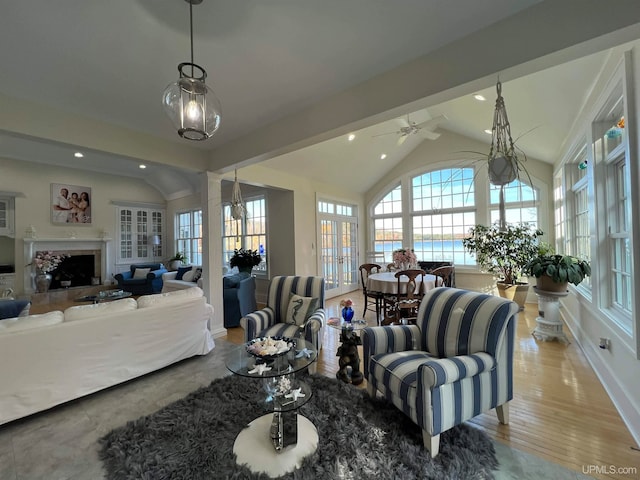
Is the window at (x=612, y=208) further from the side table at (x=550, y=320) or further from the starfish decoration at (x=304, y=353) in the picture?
the starfish decoration at (x=304, y=353)

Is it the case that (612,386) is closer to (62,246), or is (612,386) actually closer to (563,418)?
(563,418)

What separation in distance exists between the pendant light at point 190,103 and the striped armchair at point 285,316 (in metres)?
1.98

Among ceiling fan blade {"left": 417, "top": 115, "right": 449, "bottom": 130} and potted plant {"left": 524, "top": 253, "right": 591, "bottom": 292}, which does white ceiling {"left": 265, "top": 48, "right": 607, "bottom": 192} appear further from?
potted plant {"left": 524, "top": 253, "right": 591, "bottom": 292}

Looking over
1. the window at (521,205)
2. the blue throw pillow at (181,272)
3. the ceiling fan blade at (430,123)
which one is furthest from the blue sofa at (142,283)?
the window at (521,205)

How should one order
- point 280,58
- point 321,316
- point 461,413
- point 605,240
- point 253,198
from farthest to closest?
1. point 253,198
2. point 321,316
3. point 605,240
4. point 280,58
5. point 461,413

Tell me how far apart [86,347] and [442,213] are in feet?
22.1

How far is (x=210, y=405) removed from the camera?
229cm

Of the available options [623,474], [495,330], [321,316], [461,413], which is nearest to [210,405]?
[321,316]

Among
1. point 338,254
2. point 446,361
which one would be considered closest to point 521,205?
point 338,254

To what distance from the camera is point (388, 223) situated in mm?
7520

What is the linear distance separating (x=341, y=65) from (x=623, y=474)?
328cm

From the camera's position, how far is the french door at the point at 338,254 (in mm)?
6609

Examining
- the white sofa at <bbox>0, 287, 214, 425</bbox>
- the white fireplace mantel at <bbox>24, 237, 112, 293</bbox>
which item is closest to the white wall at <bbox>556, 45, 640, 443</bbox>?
Answer: the white sofa at <bbox>0, 287, 214, 425</bbox>

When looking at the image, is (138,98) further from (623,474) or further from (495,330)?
(623,474)
